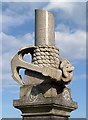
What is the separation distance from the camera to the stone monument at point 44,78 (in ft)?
31.4

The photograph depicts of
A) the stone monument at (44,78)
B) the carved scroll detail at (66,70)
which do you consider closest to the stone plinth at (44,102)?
the stone monument at (44,78)

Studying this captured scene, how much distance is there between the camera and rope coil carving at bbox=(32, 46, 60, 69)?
1007cm

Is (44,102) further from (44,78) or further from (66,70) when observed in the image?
(66,70)

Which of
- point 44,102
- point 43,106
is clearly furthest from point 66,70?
point 43,106

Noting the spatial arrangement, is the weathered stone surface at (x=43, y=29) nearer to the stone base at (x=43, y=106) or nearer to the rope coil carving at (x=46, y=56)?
the rope coil carving at (x=46, y=56)

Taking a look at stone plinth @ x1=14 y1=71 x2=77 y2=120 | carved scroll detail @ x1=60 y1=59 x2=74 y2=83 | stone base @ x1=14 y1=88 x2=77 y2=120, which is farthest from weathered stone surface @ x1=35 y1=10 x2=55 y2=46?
stone base @ x1=14 y1=88 x2=77 y2=120

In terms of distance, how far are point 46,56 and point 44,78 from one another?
0.71 metres

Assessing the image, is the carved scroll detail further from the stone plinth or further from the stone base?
the stone base

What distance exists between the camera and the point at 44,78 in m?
9.90

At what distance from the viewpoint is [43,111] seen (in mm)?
9664

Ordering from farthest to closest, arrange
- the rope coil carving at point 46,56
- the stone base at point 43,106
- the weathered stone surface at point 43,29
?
the weathered stone surface at point 43,29
the rope coil carving at point 46,56
the stone base at point 43,106

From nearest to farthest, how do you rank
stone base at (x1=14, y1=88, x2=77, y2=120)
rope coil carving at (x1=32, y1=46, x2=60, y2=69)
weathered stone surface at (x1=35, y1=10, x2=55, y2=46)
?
stone base at (x1=14, y1=88, x2=77, y2=120) → rope coil carving at (x1=32, y1=46, x2=60, y2=69) → weathered stone surface at (x1=35, y1=10, x2=55, y2=46)

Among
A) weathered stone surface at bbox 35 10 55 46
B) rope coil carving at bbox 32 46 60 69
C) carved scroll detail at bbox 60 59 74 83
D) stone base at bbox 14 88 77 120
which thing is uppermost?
weathered stone surface at bbox 35 10 55 46

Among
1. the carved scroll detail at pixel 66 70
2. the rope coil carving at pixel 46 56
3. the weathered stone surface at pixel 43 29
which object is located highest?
the weathered stone surface at pixel 43 29
